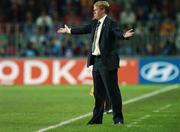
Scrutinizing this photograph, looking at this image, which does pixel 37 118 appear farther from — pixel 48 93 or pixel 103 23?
pixel 48 93

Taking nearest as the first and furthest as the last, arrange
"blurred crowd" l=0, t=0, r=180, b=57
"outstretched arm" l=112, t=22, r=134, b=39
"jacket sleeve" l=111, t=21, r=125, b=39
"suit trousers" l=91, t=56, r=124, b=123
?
"outstretched arm" l=112, t=22, r=134, b=39
"jacket sleeve" l=111, t=21, r=125, b=39
"suit trousers" l=91, t=56, r=124, b=123
"blurred crowd" l=0, t=0, r=180, b=57

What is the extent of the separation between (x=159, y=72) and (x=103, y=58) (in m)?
15.8

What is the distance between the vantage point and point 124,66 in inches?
1204

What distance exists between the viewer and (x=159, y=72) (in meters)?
30.5

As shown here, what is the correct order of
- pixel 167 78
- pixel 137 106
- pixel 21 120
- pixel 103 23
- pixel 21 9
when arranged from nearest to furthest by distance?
pixel 103 23
pixel 21 120
pixel 137 106
pixel 167 78
pixel 21 9

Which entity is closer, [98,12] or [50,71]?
[98,12]

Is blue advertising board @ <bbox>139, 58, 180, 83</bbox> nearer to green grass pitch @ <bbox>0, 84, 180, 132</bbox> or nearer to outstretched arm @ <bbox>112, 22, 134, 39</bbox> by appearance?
green grass pitch @ <bbox>0, 84, 180, 132</bbox>

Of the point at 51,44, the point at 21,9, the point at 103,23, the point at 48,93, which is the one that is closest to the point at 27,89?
the point at 48,93

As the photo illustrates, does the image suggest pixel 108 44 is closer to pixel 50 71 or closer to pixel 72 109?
pixel 72 109

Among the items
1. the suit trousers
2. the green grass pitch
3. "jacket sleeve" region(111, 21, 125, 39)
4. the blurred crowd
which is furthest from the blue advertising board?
"jacket sleeve" region(111, 21, 125, 39)

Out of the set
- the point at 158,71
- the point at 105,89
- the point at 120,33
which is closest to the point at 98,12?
the point at 120,33

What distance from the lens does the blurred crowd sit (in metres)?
31.4

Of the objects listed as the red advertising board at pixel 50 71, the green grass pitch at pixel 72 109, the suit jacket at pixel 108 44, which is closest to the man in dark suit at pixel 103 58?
the suit jacket at pixel 108 44

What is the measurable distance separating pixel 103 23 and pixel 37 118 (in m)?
2.89
